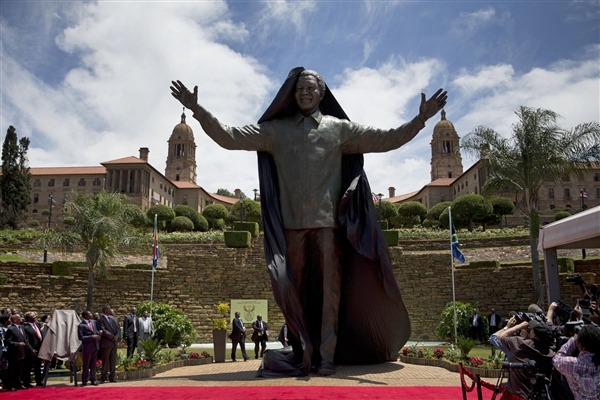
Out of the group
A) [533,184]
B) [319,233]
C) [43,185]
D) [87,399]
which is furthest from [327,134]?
[43,185]

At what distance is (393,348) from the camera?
819cm

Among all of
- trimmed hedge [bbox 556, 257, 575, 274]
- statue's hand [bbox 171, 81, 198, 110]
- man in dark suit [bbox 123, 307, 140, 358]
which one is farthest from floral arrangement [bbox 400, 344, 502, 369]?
trimmed hedge [bbox 556, 257, 575, 274]

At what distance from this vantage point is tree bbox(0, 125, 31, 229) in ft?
204

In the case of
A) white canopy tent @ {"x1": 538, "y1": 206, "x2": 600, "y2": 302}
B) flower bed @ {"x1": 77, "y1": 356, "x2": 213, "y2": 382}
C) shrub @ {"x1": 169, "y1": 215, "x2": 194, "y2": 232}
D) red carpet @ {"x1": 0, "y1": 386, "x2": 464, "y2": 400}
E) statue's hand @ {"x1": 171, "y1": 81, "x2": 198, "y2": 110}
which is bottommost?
flower bed @ {"x1": 77, "y1": 356, "x2": 213, "y2": 382}

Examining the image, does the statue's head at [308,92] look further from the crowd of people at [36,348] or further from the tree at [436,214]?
the tree at [436,214]

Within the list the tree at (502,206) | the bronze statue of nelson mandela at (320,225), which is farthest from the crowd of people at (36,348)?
the tree at (502,206)

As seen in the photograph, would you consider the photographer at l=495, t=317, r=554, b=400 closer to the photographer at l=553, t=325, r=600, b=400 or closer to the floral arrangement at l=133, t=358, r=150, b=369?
the photographer at l=553, t=325, r=600, b=400

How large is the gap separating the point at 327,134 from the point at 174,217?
56.6 meters

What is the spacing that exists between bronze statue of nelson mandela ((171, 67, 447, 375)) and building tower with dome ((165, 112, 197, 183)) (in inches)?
4432

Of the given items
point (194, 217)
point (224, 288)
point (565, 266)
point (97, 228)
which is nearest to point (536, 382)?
point (97, 228)

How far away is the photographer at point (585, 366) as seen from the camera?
3924mm

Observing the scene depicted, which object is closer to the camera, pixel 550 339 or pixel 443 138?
pixel 550 339

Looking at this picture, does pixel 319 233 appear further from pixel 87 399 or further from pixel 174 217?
pixel 174 217

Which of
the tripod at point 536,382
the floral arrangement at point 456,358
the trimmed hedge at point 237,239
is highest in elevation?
the trimmed hedge at point 237,239
